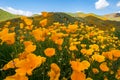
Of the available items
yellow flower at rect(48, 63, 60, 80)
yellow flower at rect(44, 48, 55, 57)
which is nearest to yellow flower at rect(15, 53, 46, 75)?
yellow flower at rect(48, 63, 60, 80)

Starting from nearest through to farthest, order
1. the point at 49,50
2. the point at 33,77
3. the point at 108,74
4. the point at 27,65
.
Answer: the point at 27,65 → the point at 49,50 → the point at 33,77 → the point at 108,74

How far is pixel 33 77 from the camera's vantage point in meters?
3.96

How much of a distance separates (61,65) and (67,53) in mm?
737

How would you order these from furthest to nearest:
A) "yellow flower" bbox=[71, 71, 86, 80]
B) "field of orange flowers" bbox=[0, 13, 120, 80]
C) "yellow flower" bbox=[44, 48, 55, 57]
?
"yellow flower" bbox=[44, 48, 55, 57] → "field of orange flowers" bbox=[0, 13, 120, 80] → "yellow flower" bbox=[71, 71, 86, 80]

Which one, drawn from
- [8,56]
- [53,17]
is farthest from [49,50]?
[53,17]

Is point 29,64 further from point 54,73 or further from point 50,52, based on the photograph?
point 50,52

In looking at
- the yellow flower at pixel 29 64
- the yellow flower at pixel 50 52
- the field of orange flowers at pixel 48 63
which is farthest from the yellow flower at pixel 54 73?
the yellow flower at pixel 50 52

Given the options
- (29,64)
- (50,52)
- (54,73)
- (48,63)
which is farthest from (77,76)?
(48,63)

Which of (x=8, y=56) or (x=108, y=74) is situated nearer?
(x=108, y=74)

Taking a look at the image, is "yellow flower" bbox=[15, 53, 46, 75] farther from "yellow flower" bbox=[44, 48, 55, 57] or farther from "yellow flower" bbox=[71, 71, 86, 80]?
"yellow flower" bbox=[44, 48, 55, 57]

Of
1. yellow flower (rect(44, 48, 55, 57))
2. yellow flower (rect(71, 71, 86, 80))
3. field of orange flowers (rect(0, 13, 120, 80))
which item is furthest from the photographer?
yellow flower (rect(44, 48, 55, 57))

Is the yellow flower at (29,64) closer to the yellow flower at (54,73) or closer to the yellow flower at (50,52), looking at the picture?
the yellow flower at (54,73)

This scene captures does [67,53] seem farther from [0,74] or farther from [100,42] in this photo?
[100,42]

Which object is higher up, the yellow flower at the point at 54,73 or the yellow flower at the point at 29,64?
the yellow flower at the point at 29,64
